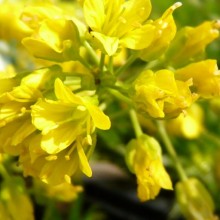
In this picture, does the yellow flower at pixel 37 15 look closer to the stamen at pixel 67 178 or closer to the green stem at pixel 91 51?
the green stem at pixel 91 51

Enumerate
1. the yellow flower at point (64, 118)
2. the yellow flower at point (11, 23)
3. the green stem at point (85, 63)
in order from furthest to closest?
the yellow flower at point (11, 23) → the green stem at point (85, 63) → the yellow flower at point (64, 118)

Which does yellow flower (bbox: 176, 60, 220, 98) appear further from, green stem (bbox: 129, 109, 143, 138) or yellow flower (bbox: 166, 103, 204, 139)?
yellow flower (bbox: 166, 103, 204, 139)

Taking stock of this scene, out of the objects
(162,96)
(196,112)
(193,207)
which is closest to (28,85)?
(162,96)

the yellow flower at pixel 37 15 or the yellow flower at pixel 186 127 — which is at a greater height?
the yellow flower at pixel 37 15

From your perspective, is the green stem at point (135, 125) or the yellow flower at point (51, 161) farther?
the green stem at point (135, 125)

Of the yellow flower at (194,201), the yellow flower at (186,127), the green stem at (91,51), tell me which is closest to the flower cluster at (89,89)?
the green stem at (91,51)

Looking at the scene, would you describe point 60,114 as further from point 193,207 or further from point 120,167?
point 120,167
